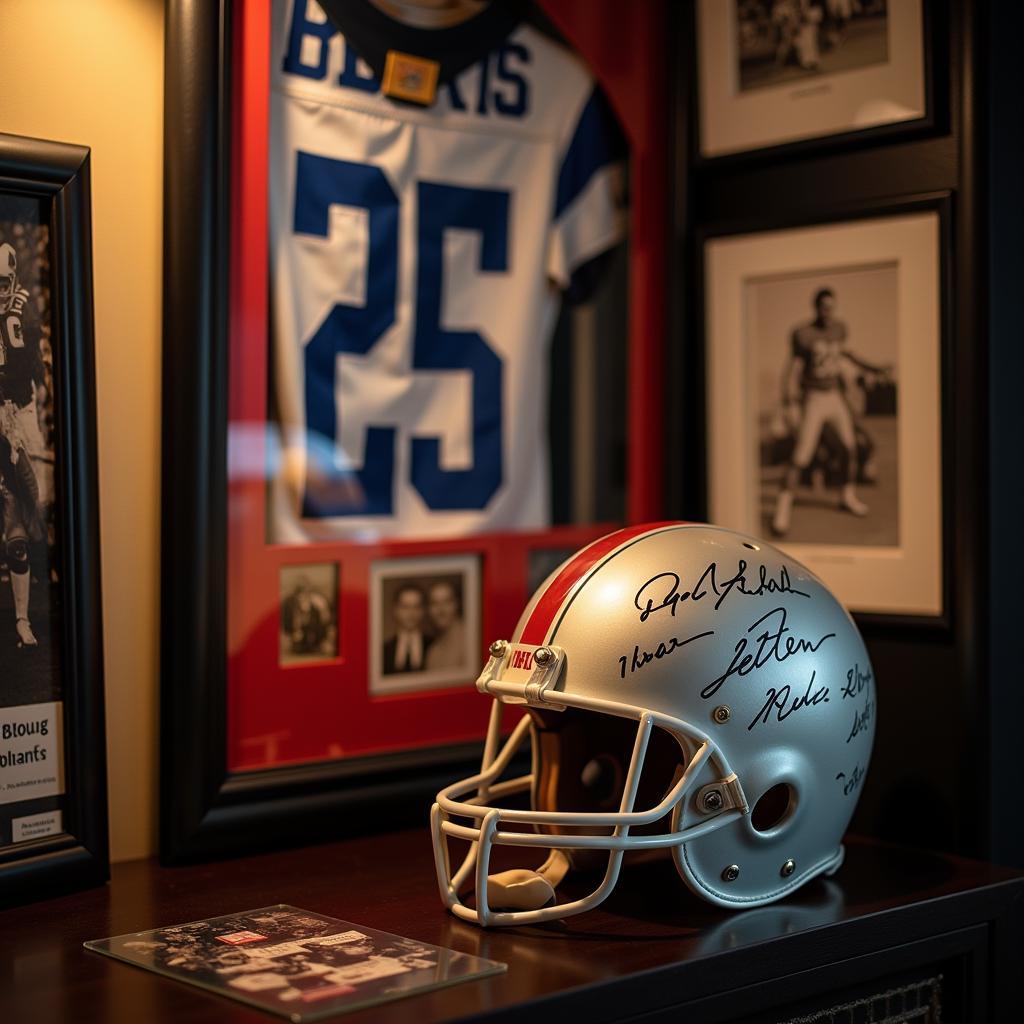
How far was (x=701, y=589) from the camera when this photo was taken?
122 centimetres

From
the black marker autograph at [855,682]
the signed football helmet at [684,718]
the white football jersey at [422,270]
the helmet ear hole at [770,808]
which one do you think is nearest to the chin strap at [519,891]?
the signed football helmet at [684,718]

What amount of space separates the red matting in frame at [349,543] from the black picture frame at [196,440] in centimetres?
3

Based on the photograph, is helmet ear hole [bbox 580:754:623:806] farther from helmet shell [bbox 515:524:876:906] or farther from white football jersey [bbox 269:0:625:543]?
white football jersey [bbox 269:0:625:543]

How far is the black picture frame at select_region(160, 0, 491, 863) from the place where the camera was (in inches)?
52.9

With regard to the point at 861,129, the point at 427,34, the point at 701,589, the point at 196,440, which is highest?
the point at 427,34

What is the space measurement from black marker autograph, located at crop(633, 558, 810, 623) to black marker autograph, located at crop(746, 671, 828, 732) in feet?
0.28

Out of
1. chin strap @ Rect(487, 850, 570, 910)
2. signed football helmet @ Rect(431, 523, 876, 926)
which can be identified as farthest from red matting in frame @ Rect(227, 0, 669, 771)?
chin strap @ Rect(487, 850, 570, 910)

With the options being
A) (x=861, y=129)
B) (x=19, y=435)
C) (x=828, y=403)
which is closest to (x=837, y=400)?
(x=828, y=403)

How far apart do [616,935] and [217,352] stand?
666 millimetres

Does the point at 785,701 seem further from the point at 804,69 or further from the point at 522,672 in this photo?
the point at 804,69

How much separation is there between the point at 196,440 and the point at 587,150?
2.12ft

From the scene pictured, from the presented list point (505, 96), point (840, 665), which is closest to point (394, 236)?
point (505, 96)

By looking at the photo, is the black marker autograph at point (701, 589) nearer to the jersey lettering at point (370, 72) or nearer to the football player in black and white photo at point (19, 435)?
the football player in black and white photo at point (19, 435)

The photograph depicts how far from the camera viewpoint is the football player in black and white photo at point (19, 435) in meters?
1.23
